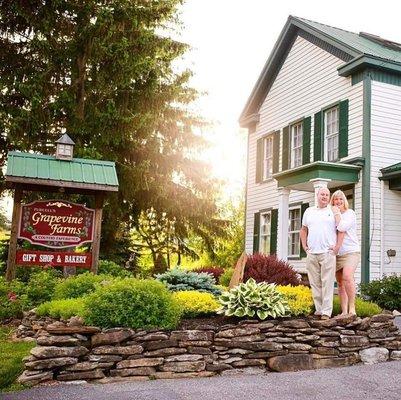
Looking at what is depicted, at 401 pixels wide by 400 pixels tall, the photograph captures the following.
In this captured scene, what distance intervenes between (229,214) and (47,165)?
73.1ft

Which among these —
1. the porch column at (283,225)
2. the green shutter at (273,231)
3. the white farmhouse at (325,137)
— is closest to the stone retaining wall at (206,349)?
the white farmhouse at (325,137)

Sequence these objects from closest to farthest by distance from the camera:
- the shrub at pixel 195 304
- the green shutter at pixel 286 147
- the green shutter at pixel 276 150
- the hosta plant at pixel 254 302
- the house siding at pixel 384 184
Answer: the hosta plant at pixel 254 302 < the shrub at pixel 195 304 < the house siding at pixel 384 184 < the green shutter at pixel 286 147 < the green shutter at pixel 276 150

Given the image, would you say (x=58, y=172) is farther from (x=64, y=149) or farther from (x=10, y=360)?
(x=10, y=360)

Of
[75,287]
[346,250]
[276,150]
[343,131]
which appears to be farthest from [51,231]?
[276,150]

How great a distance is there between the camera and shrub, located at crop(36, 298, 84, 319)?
252 inches

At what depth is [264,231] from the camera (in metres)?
17.2

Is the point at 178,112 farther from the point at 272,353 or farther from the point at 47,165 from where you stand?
the point at 272,353

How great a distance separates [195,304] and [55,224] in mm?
4112

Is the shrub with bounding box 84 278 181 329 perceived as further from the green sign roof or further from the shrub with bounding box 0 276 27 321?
the green sign roof

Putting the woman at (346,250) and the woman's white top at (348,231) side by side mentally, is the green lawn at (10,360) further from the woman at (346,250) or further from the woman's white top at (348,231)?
the woman's white top at (348,231)

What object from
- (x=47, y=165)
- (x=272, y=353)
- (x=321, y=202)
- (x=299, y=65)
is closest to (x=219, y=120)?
(x=299, y=65)

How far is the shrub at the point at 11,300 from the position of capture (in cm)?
802

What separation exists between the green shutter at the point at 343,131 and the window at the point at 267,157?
406cm

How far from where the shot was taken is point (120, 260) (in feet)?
55.1
